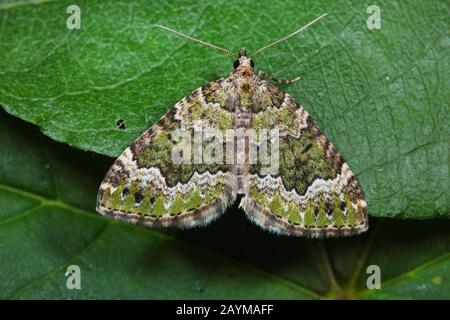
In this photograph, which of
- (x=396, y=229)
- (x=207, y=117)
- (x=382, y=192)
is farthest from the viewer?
(x=396, y=229)

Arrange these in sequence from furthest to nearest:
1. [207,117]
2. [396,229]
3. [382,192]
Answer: [396,229] < [207,117] < [382,192]

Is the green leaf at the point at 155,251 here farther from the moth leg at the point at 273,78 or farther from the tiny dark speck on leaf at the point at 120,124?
the moth leg at the point at 273,78

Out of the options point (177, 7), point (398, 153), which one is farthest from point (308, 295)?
point (177, 7)

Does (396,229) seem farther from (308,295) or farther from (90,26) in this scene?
(90,26)

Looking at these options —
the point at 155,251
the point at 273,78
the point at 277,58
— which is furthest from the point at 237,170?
the point at 155,251

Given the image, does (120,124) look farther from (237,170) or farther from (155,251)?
(155,251)

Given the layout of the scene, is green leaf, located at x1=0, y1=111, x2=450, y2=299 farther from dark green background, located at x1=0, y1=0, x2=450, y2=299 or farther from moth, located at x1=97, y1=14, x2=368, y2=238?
dark green background, located at x1=0, y1=0, x2=450, y2=299

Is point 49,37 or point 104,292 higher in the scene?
point 49,37

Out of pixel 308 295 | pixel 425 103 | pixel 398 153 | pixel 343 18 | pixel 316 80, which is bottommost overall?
pixel 308 295
